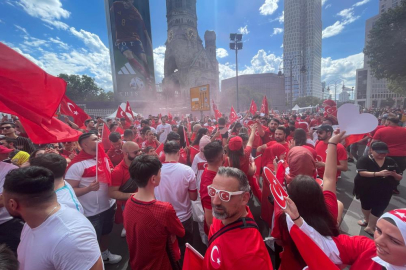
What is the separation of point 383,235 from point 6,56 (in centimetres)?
348

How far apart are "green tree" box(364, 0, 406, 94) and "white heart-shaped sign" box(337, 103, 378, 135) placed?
20040mm

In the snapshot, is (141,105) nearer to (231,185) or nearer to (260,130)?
(260,130)

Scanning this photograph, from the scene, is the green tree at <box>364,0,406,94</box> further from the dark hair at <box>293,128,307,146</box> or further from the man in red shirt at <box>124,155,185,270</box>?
the man in red shirt at <box>124,155,185,270</box>

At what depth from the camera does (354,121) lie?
2170 millimetres

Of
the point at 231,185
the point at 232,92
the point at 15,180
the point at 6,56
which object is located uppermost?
the point at 232,92

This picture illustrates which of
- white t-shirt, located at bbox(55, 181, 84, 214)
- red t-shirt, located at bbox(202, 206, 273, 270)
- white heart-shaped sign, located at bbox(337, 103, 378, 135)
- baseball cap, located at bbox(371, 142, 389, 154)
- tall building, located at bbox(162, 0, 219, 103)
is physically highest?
tall building, located at bbox(162, 0, 219, 103)

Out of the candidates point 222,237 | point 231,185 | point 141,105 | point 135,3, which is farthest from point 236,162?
point 135,3

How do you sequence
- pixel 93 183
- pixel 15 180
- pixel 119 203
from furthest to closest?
pixel 119 203 < pixel 93 183 < pixel 15 180

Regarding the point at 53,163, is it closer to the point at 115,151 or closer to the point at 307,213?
the point at 115,151

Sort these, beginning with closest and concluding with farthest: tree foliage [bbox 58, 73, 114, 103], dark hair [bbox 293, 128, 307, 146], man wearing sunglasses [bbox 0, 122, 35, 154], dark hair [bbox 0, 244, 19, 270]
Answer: dark hair [bbox 0, 244, 19, 270], dark hair [bbox 293, 128, 307, 146], man wearing sunglasses [bbox 0, 122, 35, 154], tree foliage [bbox 58, 73, 114, 103]

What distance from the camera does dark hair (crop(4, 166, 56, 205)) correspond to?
4.26 feet

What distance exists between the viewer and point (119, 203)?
11.1 feet

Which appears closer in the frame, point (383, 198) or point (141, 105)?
point (383, 198)

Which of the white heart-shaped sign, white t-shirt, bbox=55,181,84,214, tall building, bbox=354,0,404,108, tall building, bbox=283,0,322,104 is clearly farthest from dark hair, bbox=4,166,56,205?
tall building, bbox=283,0,322,104
